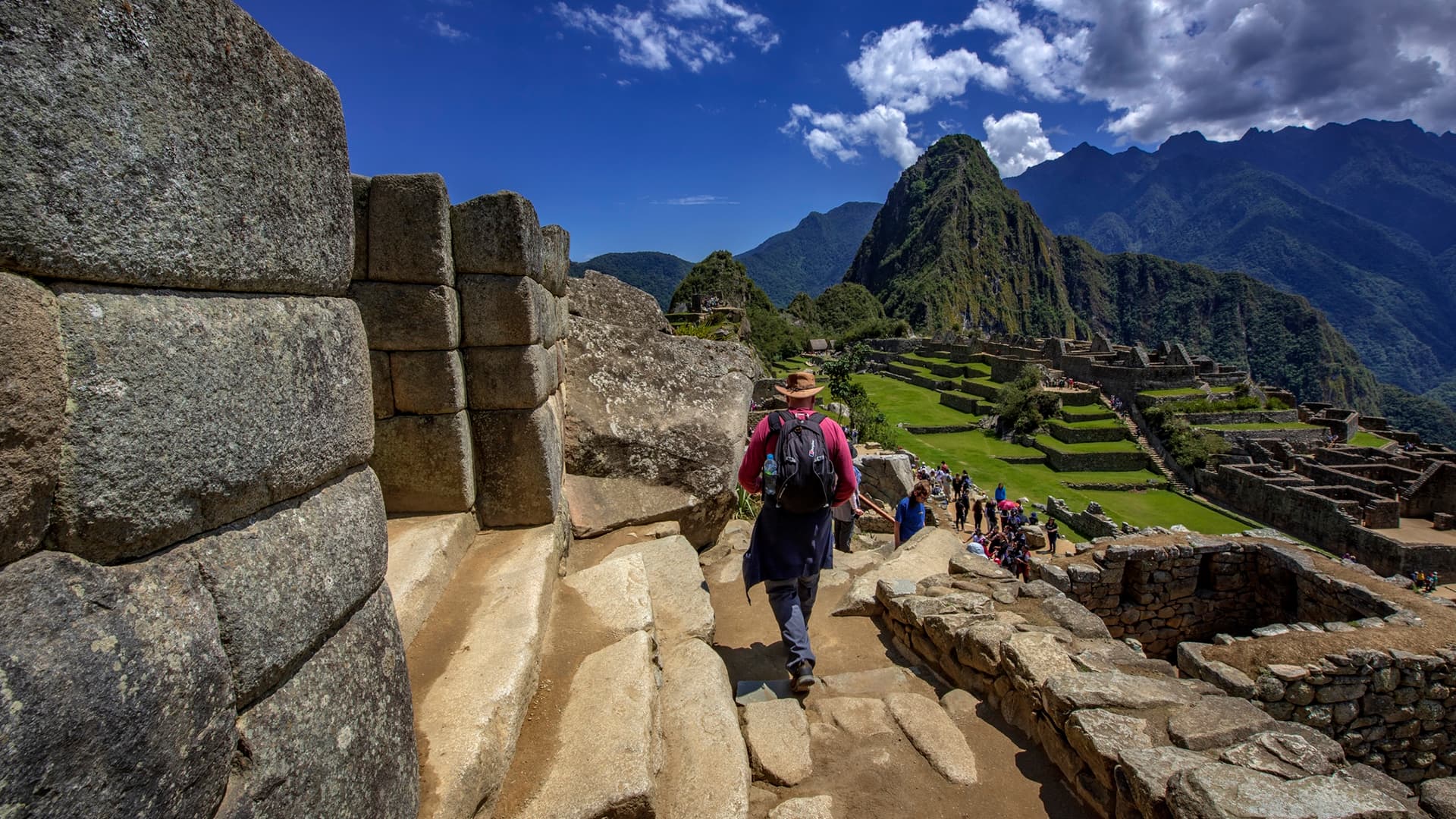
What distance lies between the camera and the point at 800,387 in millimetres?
4008

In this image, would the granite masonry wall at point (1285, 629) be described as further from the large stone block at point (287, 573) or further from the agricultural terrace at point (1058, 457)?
the agricultural terrace at point (1058, 457)

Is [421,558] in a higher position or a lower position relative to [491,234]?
lower

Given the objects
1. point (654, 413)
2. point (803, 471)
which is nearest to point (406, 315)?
point (654, 413)

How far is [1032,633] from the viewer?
414 cm

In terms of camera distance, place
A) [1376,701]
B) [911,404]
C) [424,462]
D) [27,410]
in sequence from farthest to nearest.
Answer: [911,404] → [1376,701] → [424,462] → [27,410]

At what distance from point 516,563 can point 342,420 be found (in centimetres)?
199

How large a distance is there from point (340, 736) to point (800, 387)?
2934 mm

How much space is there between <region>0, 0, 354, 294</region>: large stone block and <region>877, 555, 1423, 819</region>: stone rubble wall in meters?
3.77

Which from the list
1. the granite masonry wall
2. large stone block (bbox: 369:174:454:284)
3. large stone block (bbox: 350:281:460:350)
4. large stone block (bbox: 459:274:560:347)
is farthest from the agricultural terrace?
large stone block (bbox: 369:174:454:284)

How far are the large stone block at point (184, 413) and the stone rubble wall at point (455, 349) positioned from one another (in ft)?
6.37

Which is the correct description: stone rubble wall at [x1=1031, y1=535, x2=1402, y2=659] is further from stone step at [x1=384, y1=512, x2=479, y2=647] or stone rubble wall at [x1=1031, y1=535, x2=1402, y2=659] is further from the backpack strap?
stone step at [x1=384, y1=512, x2=479, y2=647]

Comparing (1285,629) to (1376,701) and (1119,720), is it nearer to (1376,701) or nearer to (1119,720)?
(1376,701)

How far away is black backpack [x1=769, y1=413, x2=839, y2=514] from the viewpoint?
3.51 m

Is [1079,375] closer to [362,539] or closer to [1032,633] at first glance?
[1032,633]
